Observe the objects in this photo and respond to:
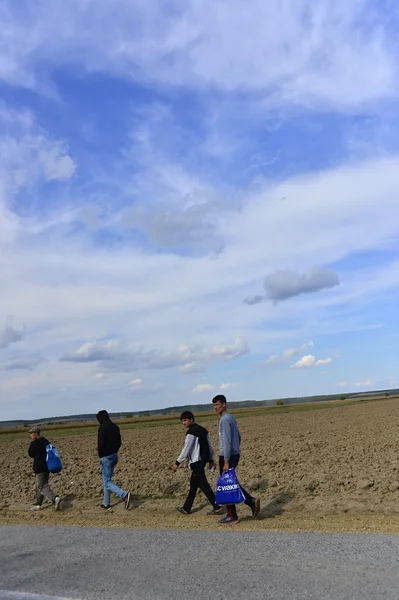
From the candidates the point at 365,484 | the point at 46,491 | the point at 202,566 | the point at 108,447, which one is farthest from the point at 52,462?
the point at 202,566

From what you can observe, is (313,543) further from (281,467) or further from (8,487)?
(8,487)

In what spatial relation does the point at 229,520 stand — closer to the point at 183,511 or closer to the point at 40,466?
the point at 183,511

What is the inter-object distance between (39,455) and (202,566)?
7.32 metres

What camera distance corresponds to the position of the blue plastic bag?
10146mm

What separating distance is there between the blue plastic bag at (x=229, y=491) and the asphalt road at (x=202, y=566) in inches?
29.0

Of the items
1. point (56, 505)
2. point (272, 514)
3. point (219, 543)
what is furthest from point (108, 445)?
point (219, 543)

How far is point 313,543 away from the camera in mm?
7992

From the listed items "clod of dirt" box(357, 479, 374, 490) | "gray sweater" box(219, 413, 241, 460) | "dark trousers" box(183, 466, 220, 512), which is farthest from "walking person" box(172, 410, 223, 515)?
"clod of dirt" box(357, 479, 374, 490)

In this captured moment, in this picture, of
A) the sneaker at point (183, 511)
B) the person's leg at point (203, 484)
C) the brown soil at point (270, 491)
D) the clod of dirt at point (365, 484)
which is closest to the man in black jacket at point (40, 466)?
the brown soil at point (270, 491)

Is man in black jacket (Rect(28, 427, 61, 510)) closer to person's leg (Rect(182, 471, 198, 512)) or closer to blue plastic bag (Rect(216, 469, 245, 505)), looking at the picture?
person's leg (Rect(182, 471, 198, 512))

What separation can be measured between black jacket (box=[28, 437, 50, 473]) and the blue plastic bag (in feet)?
16.0

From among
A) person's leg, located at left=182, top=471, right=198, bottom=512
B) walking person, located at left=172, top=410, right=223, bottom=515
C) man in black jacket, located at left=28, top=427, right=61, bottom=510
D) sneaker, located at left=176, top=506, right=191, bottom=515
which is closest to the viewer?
Answer: walking person, located at left=172, top=410, right=223, bottom=515

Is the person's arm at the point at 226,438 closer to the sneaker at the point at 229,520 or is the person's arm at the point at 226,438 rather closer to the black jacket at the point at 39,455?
the sneaker at the point at 229,520

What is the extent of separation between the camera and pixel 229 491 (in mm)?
10195
